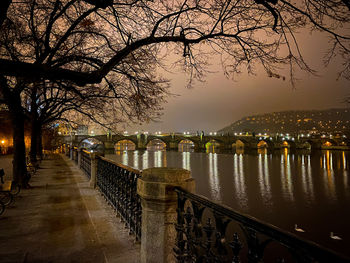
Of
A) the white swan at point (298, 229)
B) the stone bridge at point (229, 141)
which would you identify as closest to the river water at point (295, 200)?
the white swan at point (298, 229)

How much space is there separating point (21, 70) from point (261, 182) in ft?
108

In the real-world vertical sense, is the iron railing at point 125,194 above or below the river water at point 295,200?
above

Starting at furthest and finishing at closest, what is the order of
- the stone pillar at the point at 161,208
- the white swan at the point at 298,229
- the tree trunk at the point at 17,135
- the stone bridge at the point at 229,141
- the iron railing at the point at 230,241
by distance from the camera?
the stone bridge at the point at 229,141 < the white swan at the point at 298,229 < the tree trunk at the point at 17,135 < the stone pillar at the point at 161,208 < the iron railing at the point at 230,241

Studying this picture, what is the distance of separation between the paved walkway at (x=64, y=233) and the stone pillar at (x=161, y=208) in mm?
951

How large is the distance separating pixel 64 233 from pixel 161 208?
2.92 metres

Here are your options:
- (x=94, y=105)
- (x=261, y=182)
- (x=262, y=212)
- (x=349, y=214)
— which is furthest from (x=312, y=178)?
(x=94, y=105)

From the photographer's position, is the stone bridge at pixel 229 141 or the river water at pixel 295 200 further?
the stone bridge at pixel 229 141

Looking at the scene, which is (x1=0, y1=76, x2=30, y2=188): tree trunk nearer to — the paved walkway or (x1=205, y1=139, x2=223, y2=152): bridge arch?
the paved walkway

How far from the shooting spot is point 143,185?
287 cm

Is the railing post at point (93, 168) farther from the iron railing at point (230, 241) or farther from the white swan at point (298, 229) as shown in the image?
the white swan at point (298, 229)

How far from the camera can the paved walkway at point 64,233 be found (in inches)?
148

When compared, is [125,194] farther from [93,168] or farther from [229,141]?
[229,141]

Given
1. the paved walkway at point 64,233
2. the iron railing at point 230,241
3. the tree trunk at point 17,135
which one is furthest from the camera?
the tree trunk at point 17,135

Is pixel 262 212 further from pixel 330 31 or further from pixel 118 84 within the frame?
pixel 330 31
